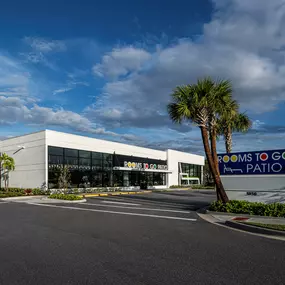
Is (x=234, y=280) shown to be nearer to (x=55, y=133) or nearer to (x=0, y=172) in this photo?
(x=55, y=133)

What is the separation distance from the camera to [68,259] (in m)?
6.33

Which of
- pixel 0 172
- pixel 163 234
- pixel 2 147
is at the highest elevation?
pixel 2 147

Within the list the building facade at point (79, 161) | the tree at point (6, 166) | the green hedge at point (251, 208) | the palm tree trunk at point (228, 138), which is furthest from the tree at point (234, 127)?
the tree at point (6, 166)

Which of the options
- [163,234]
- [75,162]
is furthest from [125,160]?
[163,234]

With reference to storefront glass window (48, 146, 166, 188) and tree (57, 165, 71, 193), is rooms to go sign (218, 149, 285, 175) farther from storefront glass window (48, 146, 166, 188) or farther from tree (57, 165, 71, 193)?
storefront glass window (48, 146, 166, 188)

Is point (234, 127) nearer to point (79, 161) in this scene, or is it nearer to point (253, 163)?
point (253, 163)

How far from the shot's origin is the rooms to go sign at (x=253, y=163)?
14.2 meters

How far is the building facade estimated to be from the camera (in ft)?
91.2

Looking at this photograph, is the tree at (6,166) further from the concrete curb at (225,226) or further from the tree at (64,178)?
the concrete curb at (225,226)

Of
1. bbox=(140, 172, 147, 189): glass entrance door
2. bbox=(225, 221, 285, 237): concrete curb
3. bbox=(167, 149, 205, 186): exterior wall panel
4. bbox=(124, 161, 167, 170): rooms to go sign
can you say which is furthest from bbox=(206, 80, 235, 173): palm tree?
bbox=(167, 149, 205, 186): exterior wall panel

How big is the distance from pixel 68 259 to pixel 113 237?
2.55 m

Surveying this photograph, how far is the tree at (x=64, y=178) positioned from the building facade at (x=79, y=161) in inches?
28.5

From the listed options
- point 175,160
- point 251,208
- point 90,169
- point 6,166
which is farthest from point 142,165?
point 251,208

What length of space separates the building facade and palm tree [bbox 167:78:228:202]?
52.4 ft
